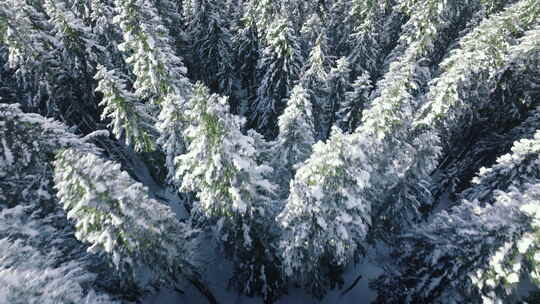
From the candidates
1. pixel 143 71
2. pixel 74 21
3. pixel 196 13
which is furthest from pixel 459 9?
pixel 74 21

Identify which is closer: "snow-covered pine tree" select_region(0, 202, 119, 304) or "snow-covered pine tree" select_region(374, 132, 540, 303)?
"snow-covered pine tree" select_region(0, 202, 119, 304)

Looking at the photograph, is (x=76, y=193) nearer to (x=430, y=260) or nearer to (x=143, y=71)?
(x=143, y=71)

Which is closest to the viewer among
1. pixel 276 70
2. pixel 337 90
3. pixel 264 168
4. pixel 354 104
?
pixel 264 168

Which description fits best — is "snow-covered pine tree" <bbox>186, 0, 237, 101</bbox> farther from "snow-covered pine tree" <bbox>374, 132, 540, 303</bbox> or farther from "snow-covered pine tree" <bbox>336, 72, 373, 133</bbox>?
"snow-covered pine tree" <bbox>374, 132, 540, 303</bbox>

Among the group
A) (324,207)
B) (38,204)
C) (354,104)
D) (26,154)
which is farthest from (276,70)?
(38,204)

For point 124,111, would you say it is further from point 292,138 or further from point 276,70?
point 276,70

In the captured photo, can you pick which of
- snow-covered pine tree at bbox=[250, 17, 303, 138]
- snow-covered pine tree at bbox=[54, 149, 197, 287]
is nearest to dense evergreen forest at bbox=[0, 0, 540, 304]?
snow-covered pine tree at bbox=[54, 149, 197, 287]

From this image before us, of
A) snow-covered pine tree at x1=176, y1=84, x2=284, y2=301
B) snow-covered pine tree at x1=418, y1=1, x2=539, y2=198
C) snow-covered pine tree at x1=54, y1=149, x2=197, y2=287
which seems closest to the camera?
snow-covered pine tree at x1=54, y1=149, x2=197, y2=287
